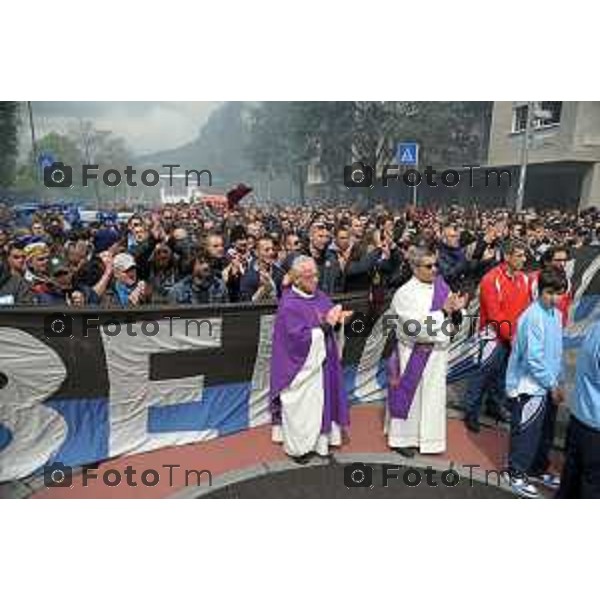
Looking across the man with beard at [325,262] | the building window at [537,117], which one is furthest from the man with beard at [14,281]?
the building window at [537,117]

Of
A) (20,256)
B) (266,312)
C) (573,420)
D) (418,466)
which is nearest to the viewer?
(573,420)

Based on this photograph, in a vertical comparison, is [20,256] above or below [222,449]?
above

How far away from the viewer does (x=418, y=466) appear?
5352mm

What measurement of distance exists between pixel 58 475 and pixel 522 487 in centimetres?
355

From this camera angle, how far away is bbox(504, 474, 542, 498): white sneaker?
490cm

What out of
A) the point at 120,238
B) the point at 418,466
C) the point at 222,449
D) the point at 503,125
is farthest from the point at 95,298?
the point at 503,125

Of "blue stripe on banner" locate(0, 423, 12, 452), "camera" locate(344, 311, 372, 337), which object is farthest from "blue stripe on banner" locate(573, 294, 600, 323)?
"blue stripe on banner" locate(0, 423, 12, 452)

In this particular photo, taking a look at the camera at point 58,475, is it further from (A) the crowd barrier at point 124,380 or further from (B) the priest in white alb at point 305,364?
(B) the priest in white alb at point 305,364

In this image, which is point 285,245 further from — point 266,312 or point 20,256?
point 20,256

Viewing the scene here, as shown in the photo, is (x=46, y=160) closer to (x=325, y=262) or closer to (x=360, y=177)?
(x=325, y=262)

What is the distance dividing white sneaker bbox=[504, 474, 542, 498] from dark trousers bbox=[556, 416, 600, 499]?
273 millimetres

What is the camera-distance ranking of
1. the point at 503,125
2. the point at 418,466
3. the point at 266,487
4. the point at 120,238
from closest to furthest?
the point at 266,487 < the point at 418,466 < the point at 120,238 < the point at 503,125

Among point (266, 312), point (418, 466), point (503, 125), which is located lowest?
point (418, 466)

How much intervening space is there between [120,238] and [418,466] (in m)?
6.36
